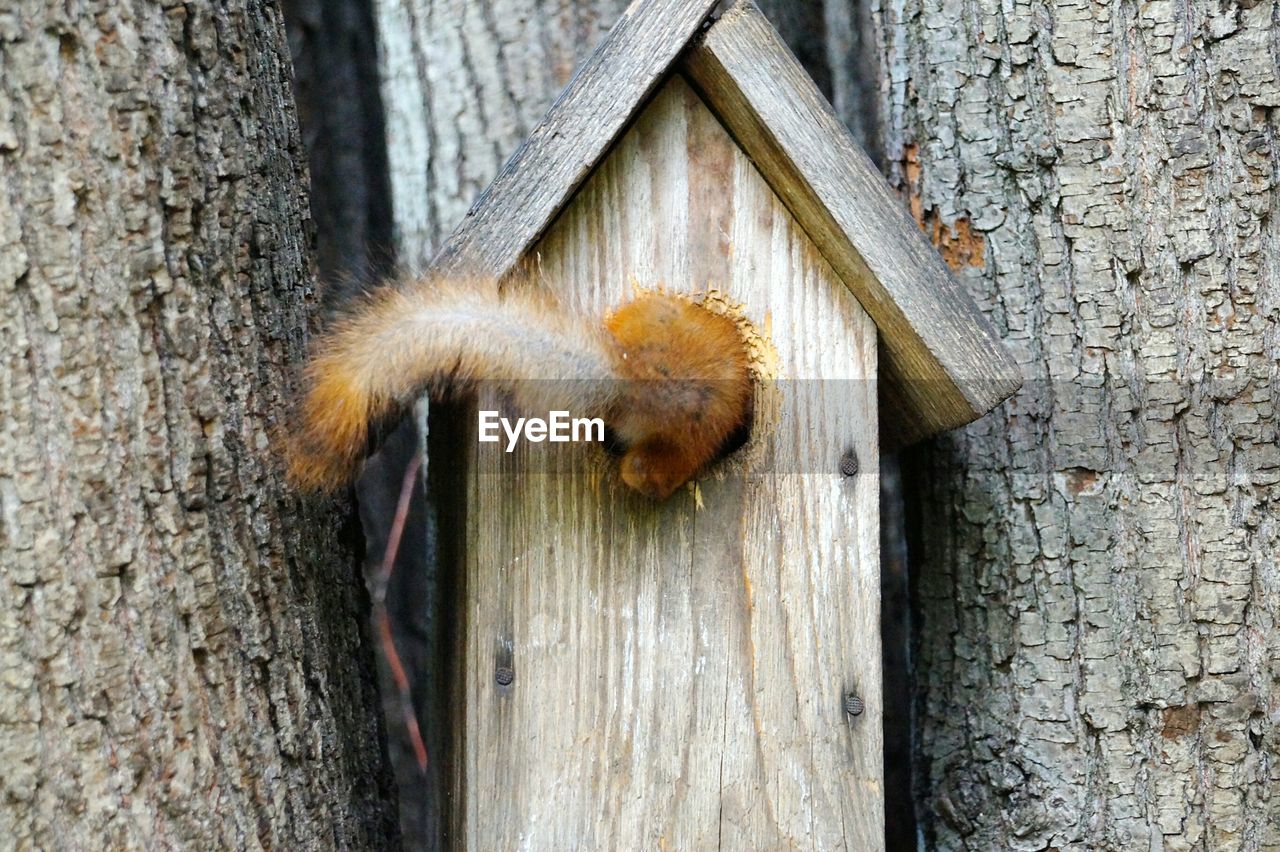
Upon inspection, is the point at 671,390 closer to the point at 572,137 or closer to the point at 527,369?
the point at 527,369

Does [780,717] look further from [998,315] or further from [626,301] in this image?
[998,315]

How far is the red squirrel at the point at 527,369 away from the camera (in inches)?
61.0

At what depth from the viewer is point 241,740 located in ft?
5.31

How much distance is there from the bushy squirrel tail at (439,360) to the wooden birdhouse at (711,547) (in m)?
0.15

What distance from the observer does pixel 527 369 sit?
61.4 inches

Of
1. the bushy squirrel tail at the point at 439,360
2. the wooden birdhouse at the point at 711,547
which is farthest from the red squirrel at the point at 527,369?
the wooden birdhouse at the point at 711,547

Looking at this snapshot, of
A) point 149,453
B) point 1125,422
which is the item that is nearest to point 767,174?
point 1125,422

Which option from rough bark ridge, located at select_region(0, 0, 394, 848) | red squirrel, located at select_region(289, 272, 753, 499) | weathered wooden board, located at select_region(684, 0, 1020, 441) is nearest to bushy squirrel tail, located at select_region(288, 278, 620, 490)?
red squirrel, located at select_region(289, 272, 753, 499)

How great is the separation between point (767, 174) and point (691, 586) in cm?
60

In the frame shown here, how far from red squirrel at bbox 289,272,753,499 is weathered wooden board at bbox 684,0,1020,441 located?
231 mm

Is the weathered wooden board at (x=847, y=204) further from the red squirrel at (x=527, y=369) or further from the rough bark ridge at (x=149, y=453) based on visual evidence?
the rough bark ridge at (x=149, y=453)

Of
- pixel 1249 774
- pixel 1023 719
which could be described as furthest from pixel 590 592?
pixel 1249 774

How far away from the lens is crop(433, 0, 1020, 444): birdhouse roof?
162 cm

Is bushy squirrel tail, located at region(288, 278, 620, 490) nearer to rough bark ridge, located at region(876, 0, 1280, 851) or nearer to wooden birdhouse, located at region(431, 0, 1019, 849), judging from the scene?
wooden birdhouse, located at region(431, 0, 1019, 849)
